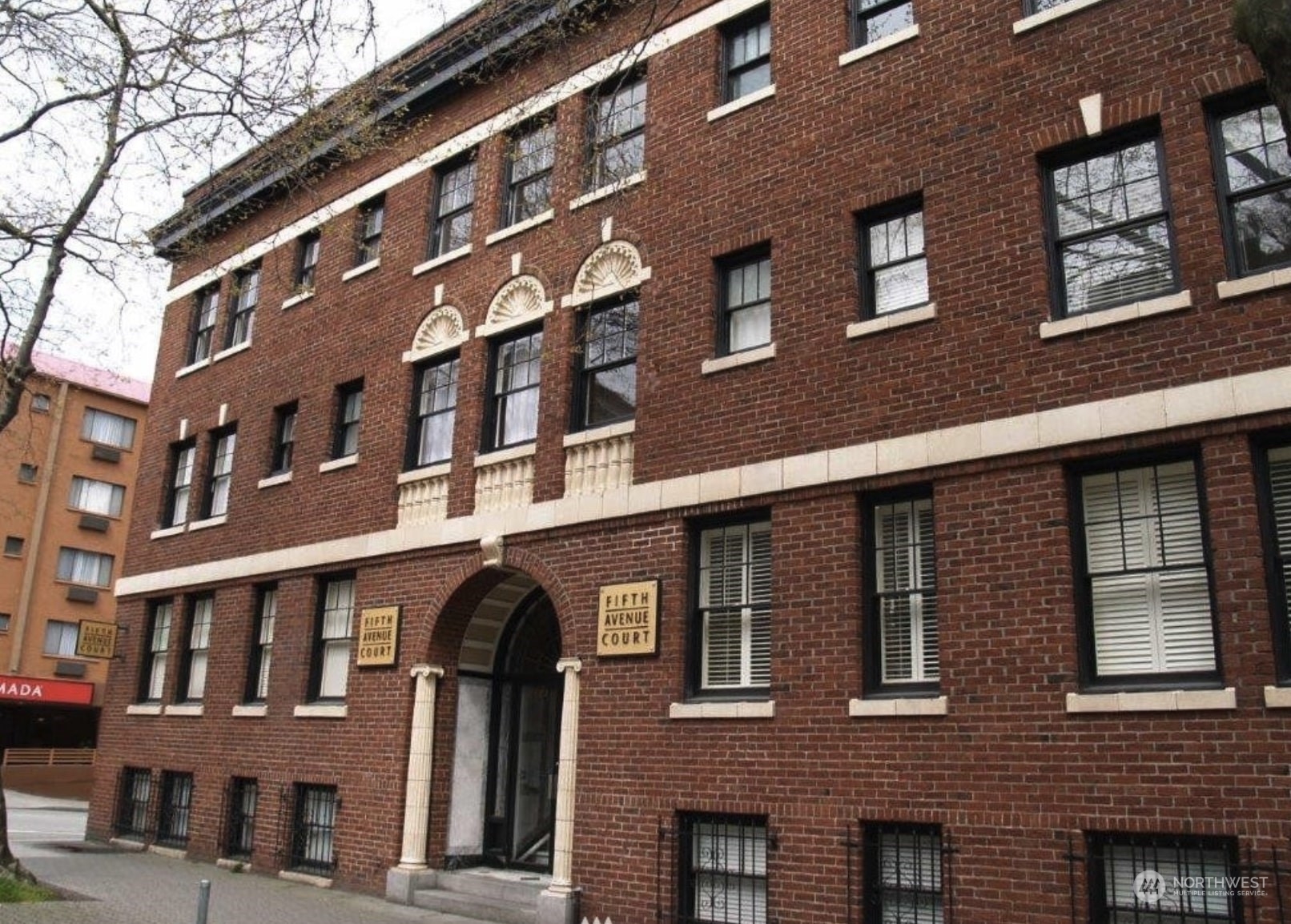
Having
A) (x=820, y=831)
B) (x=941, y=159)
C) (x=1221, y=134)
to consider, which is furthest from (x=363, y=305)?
(x=1221, y=134)

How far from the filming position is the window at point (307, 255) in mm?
19562

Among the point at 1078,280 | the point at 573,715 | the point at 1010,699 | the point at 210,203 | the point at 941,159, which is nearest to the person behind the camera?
the point at 1010,699

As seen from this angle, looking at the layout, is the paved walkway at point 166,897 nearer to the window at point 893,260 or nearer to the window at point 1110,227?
the window at point 893,260

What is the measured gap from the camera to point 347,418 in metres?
17.7

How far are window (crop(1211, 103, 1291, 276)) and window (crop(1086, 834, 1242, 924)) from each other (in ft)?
15.3

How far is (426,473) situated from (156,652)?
825cm

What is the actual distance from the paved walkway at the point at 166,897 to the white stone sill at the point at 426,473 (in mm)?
5537

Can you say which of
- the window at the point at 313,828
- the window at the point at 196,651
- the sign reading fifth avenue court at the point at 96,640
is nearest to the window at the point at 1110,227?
the window at the point at 313,828

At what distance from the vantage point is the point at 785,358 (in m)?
11.9

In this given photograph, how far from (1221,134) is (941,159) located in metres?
2.57

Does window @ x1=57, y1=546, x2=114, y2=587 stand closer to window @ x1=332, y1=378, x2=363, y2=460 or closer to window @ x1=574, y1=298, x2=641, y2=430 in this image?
window @ x1=332, y1=378, x2=363, y2=460

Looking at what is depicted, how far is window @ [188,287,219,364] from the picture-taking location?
2191 centimetres

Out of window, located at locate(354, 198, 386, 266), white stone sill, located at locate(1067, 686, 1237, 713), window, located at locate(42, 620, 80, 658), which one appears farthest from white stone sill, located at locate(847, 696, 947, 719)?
window, located at locate(42, 620, 80, 658)

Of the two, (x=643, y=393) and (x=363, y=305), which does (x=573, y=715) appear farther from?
(x=363, y=305)
